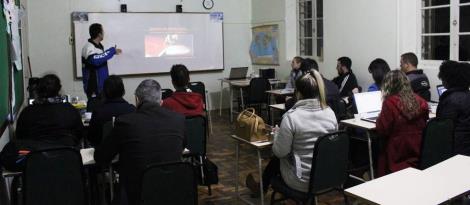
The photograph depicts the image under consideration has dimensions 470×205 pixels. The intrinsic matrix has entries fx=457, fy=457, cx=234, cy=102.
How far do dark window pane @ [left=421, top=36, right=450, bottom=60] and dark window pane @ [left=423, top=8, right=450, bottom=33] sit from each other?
10 centimetres

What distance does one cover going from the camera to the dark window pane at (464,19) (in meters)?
5.44

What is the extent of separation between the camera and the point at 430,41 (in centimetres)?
598

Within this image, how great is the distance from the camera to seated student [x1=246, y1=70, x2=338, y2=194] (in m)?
3.03

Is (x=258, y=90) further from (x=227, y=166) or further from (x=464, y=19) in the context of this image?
(x=464, y=19)

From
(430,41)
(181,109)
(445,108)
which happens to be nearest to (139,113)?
(181,109)

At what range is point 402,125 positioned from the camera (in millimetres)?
3600

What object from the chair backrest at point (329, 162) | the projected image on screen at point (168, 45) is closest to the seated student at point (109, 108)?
the chair backrest at point (329, 162)

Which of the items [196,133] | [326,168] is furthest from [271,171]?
[196,133]

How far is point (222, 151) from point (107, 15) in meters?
3.52

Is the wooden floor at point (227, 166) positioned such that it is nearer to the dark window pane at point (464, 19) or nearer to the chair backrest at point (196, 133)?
the chair backrest at point (196, 133)

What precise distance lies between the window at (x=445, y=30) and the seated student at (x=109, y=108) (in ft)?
13.3

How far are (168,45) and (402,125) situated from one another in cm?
575

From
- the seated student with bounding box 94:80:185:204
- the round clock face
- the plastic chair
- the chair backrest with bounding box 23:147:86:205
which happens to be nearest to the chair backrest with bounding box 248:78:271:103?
the round clock face

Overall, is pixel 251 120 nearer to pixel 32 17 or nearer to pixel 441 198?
pixel 441 198
